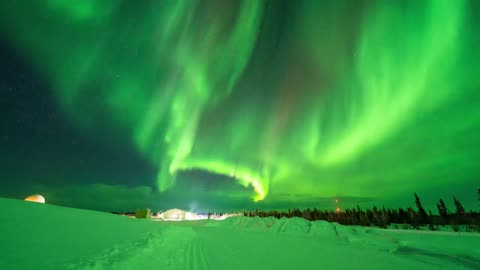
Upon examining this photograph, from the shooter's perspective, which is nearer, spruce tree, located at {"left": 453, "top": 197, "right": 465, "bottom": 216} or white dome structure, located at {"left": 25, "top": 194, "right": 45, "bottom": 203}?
white dome structure, located at {"left": 25, "top": 194, "right": 45, "bottom": 203}

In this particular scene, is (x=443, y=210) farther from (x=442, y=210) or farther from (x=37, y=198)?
(x=37, y=198)

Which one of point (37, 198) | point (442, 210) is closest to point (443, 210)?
point (442, 210)

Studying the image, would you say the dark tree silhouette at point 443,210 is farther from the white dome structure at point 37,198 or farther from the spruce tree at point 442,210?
the white dome structure at point 37,198

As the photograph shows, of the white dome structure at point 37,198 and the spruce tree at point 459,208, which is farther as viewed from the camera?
the spruce tree at point 459,208

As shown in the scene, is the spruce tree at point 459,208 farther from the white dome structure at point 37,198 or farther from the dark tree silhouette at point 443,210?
the white dome structure at point 37,198

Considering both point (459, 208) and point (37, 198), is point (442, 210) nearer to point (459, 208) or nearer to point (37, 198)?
point (459, 208)

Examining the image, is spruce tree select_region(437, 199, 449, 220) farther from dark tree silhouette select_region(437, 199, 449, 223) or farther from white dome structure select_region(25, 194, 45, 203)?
white dome structure select_region(25, 194, 45, 203)

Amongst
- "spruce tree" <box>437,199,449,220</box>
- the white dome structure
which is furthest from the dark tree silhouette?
the white dome structure

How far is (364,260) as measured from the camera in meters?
10.9

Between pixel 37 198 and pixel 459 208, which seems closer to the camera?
pixel 37 198

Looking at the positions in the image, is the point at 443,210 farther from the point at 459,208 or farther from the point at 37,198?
the point at 37,198

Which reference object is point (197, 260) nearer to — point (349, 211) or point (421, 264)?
point (421, 264)

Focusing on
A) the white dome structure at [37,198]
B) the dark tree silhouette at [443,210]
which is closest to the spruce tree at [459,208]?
the dark tree silhouette at [443,210]

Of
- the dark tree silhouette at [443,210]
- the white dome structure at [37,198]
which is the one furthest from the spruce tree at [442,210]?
the white dome structure at [37,198]
